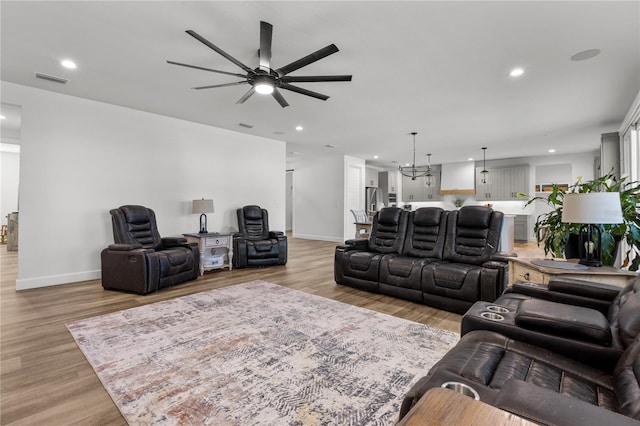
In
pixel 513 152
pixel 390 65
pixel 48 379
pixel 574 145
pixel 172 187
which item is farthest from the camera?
pixel 513 152

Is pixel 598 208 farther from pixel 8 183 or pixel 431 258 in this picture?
pixel 8 183

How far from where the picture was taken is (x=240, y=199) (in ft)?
21.8

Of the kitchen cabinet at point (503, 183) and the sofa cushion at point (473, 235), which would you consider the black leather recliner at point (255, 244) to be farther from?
the kitchen cabinet at point (503, 183)

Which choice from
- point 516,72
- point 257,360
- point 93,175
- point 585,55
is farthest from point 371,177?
point 257,360

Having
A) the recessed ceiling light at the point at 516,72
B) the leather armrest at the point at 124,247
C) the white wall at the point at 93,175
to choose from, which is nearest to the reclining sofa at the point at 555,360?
the recessed ceiling light at the point at 516,72

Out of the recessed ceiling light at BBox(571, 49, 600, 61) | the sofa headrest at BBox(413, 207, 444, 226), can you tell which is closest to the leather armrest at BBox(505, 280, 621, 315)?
the sofa headrest at BBox(413, 207, 444, 226)

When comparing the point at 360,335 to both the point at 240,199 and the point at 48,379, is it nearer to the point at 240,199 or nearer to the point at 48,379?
the point at 48,379

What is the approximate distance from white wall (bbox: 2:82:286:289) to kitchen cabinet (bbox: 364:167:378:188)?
5638 mm

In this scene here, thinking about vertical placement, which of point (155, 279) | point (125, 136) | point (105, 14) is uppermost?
point (105, 14)

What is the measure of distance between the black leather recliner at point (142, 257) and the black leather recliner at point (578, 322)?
3.79 meters

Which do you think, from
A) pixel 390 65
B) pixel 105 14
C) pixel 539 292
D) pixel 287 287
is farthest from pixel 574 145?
pixel 105 14

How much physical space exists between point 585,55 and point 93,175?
6622 millimetres

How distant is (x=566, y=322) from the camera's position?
4.84 ft

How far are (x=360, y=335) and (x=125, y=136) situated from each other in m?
4.91
